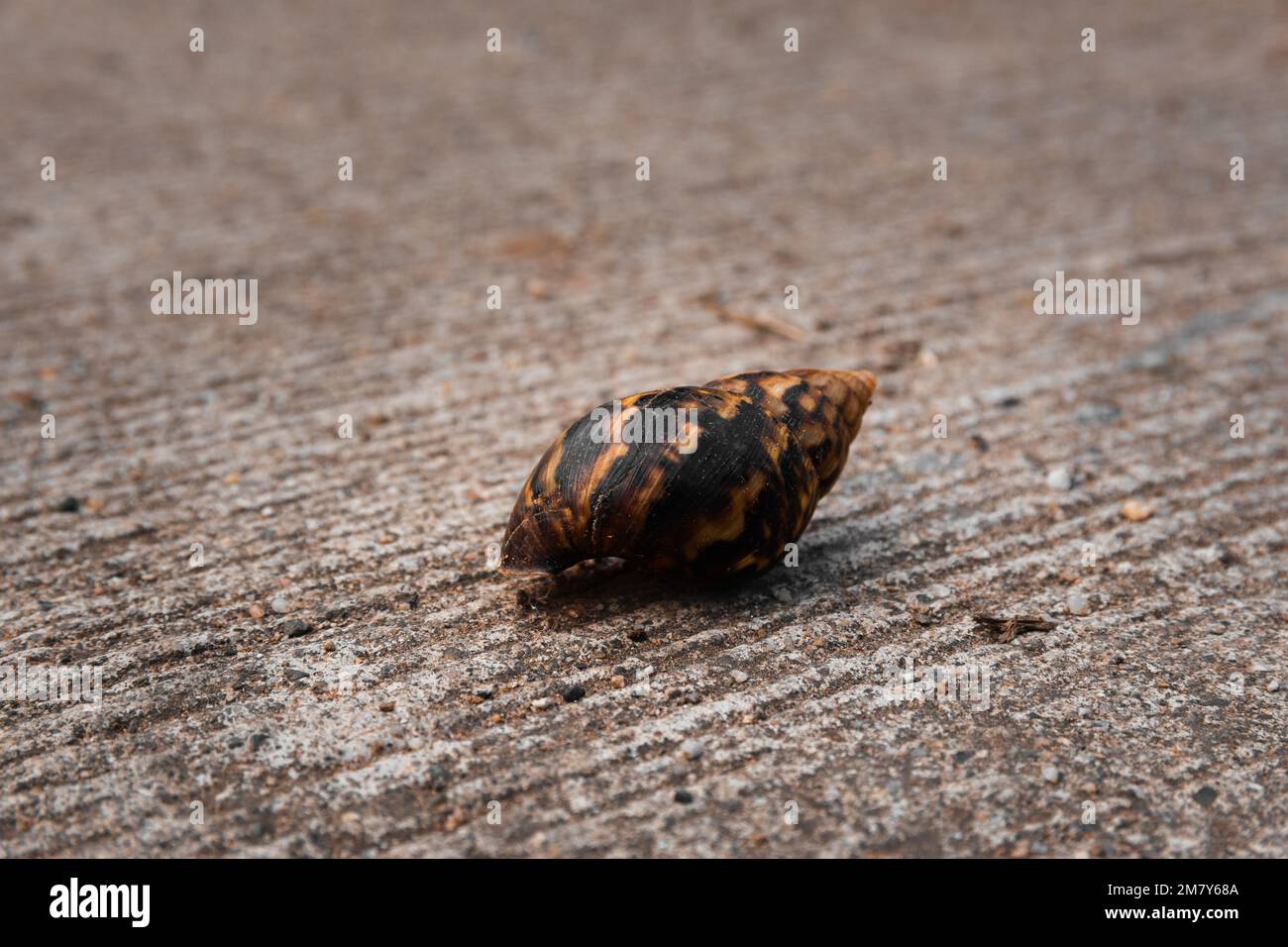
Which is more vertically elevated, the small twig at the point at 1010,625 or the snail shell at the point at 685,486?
the snail shell at the point at 685,486

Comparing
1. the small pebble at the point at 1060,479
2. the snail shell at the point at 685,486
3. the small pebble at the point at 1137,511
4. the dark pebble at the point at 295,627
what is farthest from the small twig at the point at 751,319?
the dark pebble at the point at 295,627

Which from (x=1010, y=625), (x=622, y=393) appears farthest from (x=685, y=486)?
(x=622, y=393)

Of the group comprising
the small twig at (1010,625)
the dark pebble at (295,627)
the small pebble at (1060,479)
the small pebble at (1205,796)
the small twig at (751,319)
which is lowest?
the small pebble at (1205,796)

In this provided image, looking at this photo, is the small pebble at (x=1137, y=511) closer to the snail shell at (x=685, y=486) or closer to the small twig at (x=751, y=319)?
the snail shell at (x=685, y=486)

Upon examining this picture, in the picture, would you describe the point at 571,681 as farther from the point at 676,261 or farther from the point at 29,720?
the point at 676,261

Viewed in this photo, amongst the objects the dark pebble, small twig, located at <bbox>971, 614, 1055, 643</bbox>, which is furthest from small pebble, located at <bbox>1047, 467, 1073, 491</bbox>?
the dark pebble

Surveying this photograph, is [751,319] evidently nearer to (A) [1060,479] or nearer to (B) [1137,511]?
(A) [1060,479]

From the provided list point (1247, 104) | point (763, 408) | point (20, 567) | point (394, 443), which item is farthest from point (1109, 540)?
point (1247, 104)
